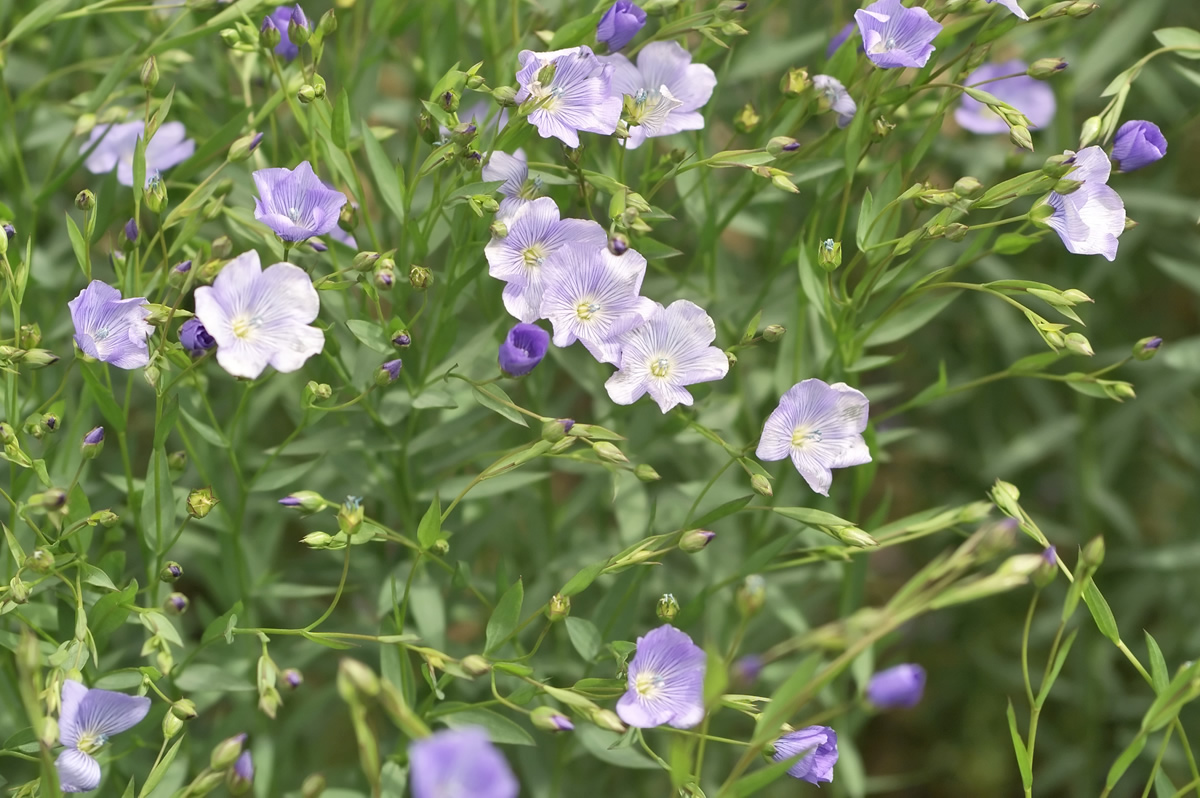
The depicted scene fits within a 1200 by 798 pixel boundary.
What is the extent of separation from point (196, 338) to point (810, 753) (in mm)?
572

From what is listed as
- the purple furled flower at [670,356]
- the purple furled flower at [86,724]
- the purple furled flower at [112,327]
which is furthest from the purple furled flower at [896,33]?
the purple furled flower at [86,724]

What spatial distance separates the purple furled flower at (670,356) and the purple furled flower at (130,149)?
1.71ft

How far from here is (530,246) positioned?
93 cm

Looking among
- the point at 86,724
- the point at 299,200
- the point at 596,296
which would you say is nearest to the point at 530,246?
the point at 596,296

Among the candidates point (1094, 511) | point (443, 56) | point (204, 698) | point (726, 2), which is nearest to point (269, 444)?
point (204, 698)

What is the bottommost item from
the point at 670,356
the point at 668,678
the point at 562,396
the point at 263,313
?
the point at 562,396

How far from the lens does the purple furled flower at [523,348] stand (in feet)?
2.80

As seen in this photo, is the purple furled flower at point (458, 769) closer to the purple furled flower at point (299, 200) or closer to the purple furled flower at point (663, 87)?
the purple furled flower at point (299, 200)

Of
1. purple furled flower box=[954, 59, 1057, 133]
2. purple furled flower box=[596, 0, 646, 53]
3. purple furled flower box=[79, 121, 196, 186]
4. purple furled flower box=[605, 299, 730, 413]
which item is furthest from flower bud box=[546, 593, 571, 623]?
purple furled flower box=[954, 59, 1057, 133]

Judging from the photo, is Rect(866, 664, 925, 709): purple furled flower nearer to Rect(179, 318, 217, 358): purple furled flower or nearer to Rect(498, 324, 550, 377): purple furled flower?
Rect(498, 324, 550, 377): purple furled flower

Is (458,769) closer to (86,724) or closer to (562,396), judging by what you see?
(86,724)

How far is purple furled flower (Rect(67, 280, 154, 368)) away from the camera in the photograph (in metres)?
0.86

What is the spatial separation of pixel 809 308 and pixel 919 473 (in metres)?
0.64

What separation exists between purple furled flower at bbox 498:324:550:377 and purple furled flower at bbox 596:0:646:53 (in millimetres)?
280
